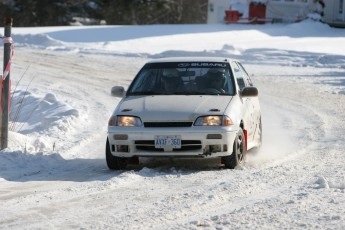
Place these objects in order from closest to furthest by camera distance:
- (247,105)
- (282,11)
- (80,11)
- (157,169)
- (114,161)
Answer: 1. (157,169)
2. (114,161)
3. (247,105)
4. (282,11)
5. (80,11)

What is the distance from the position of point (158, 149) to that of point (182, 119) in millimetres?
456

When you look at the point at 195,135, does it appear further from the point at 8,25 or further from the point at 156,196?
the point at 8,25

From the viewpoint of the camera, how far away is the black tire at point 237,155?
1044 cm

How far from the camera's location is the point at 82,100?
18938 millimetres

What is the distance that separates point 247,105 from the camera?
11609 millimetres

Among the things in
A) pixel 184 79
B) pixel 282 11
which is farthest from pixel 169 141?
pixel 282 11

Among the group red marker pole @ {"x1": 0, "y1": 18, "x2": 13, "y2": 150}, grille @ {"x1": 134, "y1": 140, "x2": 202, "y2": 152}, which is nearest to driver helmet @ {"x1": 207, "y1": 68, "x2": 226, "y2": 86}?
grille @ {"x1": 134, "y1": 140, "x2": 202, "y2": 152}

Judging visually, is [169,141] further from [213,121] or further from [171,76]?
[171,76]

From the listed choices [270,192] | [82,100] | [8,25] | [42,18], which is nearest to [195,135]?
[270,192]

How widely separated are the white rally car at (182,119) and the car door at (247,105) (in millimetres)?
27

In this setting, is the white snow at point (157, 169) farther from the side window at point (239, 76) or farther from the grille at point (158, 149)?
the side window at point (239, 76)

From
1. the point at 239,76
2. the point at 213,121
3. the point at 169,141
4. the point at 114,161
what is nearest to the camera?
the point at 169,141

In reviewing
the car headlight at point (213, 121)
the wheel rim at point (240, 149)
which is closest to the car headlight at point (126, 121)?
the car headlight at point (213, 121)

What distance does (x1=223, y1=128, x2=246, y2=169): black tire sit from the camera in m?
10.4
